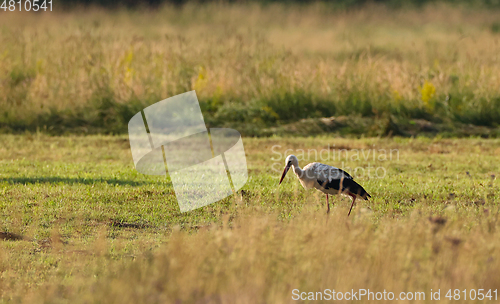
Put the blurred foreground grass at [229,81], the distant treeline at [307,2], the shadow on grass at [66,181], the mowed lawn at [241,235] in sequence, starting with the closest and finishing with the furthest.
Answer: the mowed lawn at [241,235]
the shadow on grass at [66,181]
the blurred foreground grass at [229,81]
the distant treeline at [307,2]

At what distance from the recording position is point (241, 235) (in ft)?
17.4

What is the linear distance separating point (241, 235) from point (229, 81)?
10.8 meters

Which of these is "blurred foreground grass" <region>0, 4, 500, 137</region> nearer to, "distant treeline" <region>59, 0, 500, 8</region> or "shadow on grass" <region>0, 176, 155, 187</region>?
"shadow on grass" <region>0, 176, 155, 187</region>

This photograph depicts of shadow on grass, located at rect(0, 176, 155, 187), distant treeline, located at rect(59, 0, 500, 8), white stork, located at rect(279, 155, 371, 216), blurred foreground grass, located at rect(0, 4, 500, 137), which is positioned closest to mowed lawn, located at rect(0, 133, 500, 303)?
shadow on grass, located at rect(0, 176, 155, 187)

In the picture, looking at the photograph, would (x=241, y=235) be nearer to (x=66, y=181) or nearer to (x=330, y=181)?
(x=330, y=181)

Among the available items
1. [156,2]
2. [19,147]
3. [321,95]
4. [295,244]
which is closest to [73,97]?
[19,147]

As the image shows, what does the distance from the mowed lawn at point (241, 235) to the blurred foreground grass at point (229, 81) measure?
10.7 ft

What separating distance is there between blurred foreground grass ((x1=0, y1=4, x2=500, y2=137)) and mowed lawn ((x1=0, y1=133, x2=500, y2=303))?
10.7 feet

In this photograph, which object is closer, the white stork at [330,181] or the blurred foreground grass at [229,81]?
the white stork at [330,181]

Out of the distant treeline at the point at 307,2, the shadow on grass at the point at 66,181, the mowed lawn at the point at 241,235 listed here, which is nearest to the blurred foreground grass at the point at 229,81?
the mowed lawn at the point at 241,235

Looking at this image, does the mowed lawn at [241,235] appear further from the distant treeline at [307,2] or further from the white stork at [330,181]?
the distant treeline at [307,2]

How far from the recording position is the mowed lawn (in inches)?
187

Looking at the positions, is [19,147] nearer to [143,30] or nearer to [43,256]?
[43,256]

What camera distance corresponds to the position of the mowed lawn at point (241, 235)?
4758 mm
